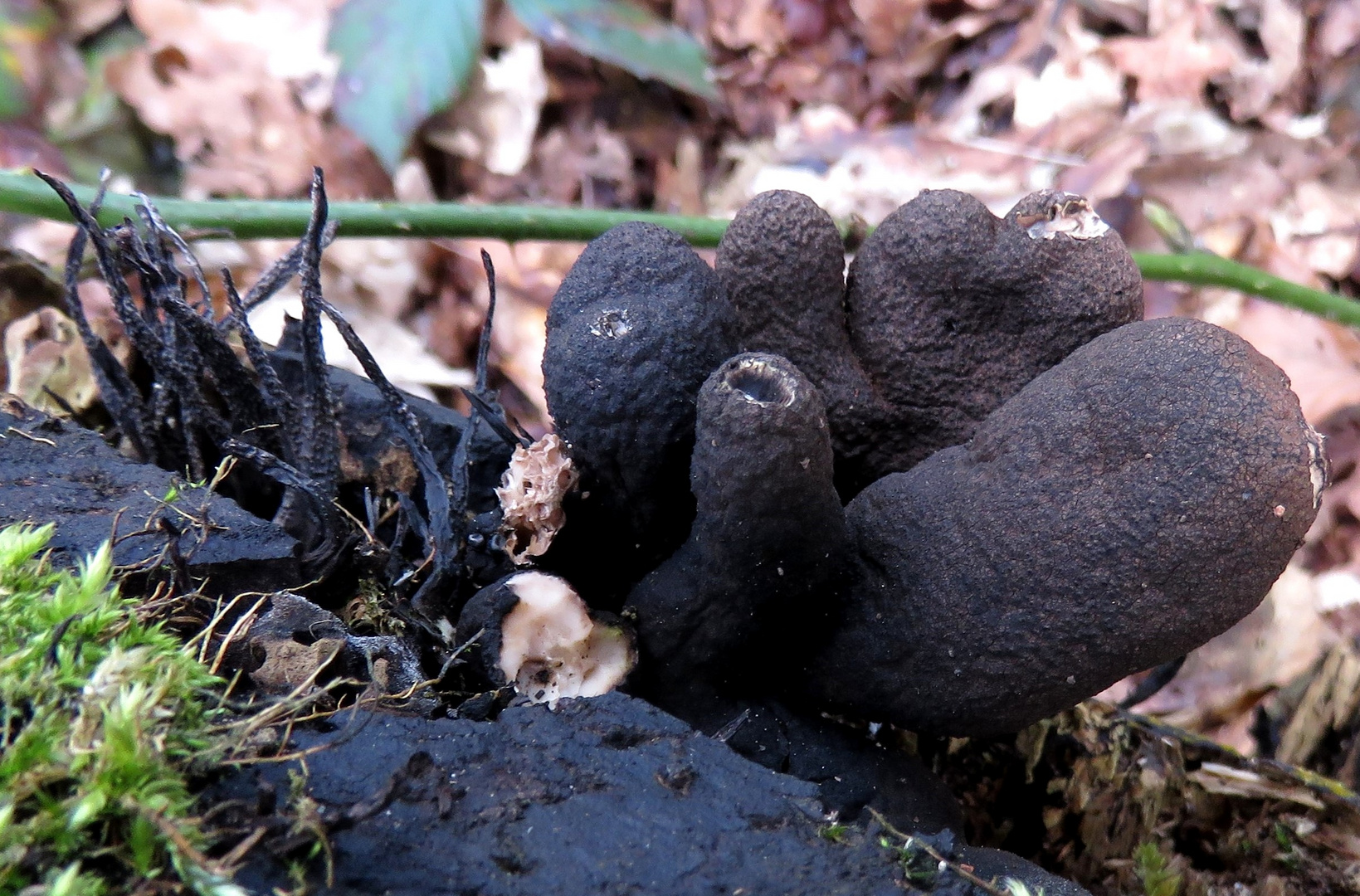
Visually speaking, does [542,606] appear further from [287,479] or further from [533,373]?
[533,373]

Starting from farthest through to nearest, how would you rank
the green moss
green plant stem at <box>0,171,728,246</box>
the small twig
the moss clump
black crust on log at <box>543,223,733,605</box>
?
green plant stem at <box>0,171,728,246</box> < the green moss < black crust on log at <box>543,223,733,605</box> < the small twig < the moss clump

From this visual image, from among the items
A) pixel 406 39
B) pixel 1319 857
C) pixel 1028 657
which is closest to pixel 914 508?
pixel 1028 657

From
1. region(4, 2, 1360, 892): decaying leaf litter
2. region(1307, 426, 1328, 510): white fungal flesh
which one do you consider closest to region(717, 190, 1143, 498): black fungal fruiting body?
region(1307, 426, 1328, 510): white fungal flesh

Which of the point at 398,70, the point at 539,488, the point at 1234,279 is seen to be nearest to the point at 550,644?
the point at 539,488

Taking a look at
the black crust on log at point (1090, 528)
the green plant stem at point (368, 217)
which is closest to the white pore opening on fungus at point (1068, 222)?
the black crust on log at point (1090, 528)

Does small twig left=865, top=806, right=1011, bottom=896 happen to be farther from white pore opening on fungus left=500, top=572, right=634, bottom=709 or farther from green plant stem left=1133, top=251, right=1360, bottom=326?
green plant stem left=1133, top=251, right=1360, bottom=326

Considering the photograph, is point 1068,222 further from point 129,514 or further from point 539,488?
point 129,514

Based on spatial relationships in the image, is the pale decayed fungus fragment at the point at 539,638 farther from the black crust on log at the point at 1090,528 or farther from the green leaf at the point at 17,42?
the green leaf at the point at 17,42
